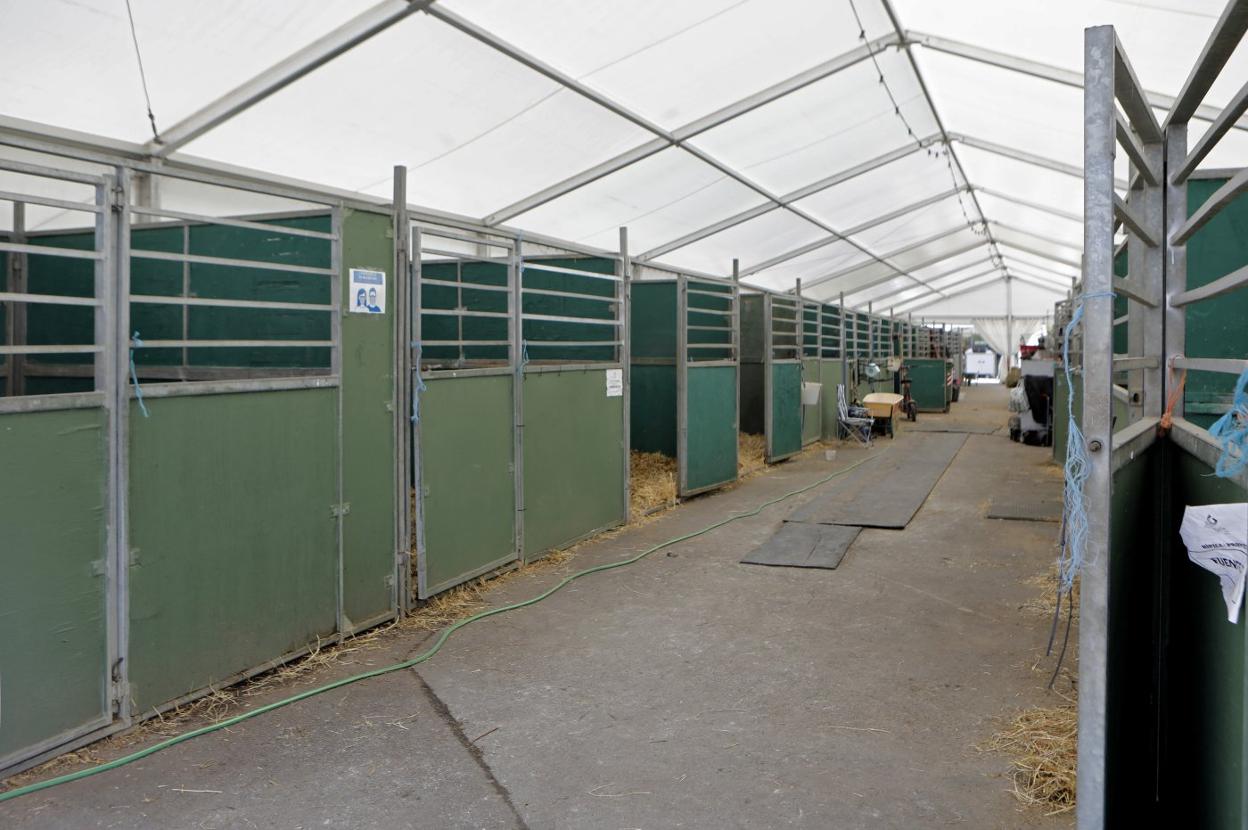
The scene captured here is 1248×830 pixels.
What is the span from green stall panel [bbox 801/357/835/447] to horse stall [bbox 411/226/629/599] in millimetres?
4689

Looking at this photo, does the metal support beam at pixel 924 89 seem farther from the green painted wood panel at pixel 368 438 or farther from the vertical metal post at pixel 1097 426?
the vertical metal post at pixel 1097 426

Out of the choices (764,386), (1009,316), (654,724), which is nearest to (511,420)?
(654,724)

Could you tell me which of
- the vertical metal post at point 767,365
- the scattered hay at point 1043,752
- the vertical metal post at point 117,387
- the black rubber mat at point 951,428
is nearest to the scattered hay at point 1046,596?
the scattered hay at point 1043,752

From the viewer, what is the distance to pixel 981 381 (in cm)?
3866

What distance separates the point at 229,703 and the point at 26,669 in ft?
2.57

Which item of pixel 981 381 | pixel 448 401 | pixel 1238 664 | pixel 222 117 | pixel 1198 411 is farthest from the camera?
pixel 981 381

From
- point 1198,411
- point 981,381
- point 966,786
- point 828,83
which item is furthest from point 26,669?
point 981,381

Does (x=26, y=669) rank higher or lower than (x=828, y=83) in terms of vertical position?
lower

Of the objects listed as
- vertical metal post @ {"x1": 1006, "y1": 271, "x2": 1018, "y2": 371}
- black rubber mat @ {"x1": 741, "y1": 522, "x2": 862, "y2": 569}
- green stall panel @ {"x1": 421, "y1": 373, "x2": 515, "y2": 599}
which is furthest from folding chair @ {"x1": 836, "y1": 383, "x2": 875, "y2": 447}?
vertical metal post @ {"x1": 1006, "y1": 271, "x2": 1018, "y2": 371}

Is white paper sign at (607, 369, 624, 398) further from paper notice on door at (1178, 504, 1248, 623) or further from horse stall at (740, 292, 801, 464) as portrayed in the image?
paper notice on door at (1178, 504, 1248, 623)

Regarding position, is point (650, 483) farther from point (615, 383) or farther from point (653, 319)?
point (653, 319)

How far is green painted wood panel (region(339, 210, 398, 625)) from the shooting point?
409 cm

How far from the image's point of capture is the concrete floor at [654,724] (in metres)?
2.62

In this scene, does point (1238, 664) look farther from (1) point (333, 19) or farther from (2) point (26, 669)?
(1) point (333, 19)
